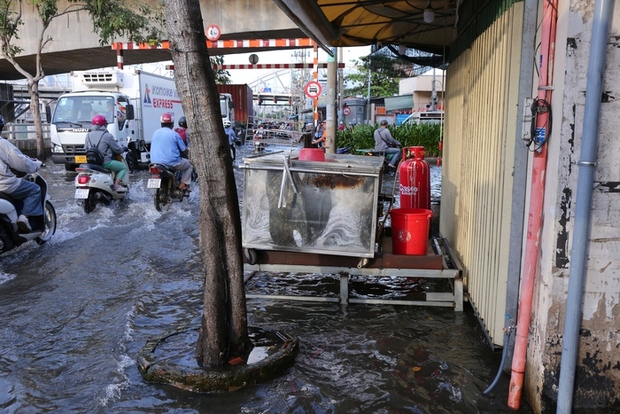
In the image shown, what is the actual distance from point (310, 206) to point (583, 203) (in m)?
2.41

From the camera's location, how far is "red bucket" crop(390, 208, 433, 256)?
5.21 m

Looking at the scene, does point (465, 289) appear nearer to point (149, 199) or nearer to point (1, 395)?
point (1, 395)

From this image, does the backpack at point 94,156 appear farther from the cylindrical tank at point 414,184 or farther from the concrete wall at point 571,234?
the concrete wall at point 571,234

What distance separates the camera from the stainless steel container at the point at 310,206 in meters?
4.86

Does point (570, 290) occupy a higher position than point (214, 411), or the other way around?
point (570, 290)

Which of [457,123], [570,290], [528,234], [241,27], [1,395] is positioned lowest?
[1,395]

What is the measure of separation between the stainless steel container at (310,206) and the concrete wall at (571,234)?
1.83 metres

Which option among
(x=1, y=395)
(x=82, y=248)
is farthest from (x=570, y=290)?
(x=82, y=248)

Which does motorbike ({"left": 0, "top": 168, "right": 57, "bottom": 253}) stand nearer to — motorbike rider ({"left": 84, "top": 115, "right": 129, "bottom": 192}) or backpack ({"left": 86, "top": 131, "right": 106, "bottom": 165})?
backpack ({"left": 86, "top": 131, "right": 106, "bottom": 165})

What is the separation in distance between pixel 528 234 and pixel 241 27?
18084mm

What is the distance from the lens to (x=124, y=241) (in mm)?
8281

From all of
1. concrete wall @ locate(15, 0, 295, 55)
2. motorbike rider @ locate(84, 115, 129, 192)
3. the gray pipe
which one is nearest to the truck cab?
concrete wall @ locate(15, 0, 295, 55)

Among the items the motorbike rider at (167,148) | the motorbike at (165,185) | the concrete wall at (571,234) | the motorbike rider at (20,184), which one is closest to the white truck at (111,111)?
the motorbike rider at (167,148)

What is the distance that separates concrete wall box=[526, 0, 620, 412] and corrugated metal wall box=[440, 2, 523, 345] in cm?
60
